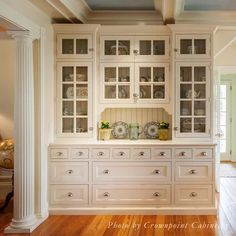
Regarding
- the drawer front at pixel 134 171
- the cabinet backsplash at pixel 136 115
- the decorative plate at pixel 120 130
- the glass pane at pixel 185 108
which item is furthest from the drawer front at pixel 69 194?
the glass pane at pixel 185 108

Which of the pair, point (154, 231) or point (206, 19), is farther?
point (206, 19)

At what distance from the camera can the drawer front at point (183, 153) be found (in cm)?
424

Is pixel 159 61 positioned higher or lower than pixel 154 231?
higher

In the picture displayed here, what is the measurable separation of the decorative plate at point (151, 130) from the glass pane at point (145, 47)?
100cm

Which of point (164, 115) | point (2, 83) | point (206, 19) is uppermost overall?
point (206, 19)

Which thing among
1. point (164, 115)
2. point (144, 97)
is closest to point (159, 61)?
point (144, 97)

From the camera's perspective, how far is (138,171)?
4.27 metres

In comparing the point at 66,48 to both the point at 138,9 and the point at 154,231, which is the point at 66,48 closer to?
the point at 138,9

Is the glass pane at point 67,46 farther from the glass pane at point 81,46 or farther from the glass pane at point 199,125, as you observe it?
the glass pane at point 199,125

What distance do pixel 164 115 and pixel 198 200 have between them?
127cm

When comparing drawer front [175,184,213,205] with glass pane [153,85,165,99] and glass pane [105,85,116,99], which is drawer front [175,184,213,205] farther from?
glass pane [105,85,116,99]

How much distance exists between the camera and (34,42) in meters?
3.98

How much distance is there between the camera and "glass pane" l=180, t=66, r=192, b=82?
4.41m

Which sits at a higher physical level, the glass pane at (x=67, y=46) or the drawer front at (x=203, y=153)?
the glass pane at (x=67, y=46)
